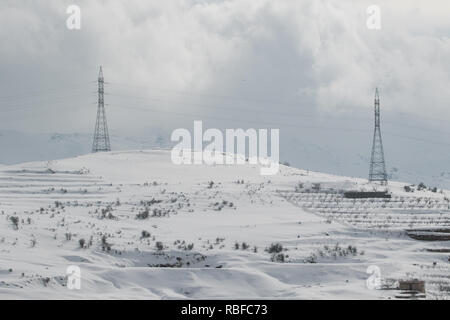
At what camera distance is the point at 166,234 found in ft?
127

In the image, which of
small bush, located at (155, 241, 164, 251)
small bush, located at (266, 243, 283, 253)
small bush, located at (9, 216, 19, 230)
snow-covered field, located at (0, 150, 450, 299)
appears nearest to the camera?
snow-covered field, located at (0, 150, 450, 299)

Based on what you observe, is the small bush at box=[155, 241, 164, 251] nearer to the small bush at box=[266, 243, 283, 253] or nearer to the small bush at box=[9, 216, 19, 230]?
the small bush at box=[266, 243, 283, 253]

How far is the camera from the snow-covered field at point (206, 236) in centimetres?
2862

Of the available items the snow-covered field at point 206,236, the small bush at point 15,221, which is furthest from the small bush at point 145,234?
the small bush at point 15,221

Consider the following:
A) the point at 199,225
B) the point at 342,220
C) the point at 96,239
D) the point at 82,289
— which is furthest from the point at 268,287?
the point at 342,220

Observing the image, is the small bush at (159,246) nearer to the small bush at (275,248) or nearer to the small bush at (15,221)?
the small bush at (275,248)

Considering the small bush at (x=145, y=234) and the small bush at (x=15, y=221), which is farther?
the small bush at (x=145, y=234)

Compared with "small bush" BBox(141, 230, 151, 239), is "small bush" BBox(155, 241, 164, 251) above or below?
below

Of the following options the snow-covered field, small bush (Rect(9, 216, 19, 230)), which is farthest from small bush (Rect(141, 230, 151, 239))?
small bush (Rect(9, 216, 19, 230))

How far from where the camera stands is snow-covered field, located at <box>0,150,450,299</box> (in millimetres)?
28625

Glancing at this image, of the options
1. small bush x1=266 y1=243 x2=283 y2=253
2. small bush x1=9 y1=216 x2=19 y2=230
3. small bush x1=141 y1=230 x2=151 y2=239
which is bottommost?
small bush x1=266 y1=243 x2=283 y2=253

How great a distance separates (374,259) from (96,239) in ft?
36.0

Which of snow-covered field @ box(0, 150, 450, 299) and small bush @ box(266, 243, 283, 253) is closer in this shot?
snow-covered field @ box(0, 150, 450, 299)
